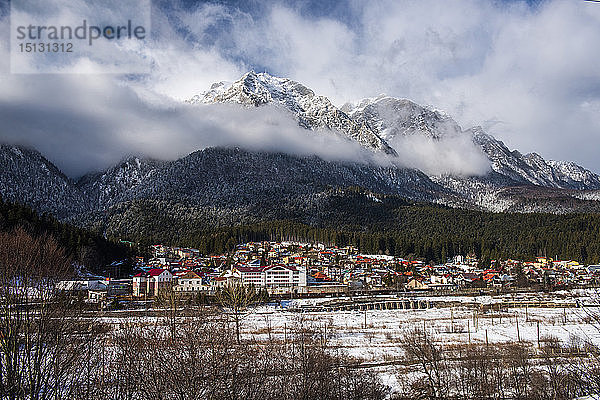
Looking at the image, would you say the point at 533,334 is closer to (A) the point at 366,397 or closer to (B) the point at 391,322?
(B) the point at 391,322

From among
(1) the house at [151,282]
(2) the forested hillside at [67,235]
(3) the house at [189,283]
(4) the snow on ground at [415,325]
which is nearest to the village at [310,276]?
(1) the house at [151,282]

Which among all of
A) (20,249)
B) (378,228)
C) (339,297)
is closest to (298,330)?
(20,249)

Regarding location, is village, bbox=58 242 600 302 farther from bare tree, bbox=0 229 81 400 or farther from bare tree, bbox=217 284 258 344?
bare tree, bbox=0 229 81 400

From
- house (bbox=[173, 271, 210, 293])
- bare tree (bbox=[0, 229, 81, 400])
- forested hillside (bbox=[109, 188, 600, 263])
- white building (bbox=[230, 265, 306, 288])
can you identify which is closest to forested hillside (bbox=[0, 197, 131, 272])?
house (bbox=[173, 271, 210, 293])

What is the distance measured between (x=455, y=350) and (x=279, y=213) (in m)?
155

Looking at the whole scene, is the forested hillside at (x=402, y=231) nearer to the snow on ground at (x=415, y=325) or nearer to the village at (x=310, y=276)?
the village at (x=310, y=276)

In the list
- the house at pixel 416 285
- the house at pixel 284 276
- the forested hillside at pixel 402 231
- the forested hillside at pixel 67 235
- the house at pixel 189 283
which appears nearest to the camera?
the forested hillside at pixel 67 235

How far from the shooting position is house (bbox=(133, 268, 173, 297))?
230ft

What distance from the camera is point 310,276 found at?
89250mm

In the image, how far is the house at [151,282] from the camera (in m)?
70.0

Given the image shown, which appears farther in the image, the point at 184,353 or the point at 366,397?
the point at 366,397

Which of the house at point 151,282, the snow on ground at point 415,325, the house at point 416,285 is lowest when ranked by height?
the house at point 416,285

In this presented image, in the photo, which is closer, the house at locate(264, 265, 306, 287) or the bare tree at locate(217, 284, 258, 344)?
the bare tree at locate(217, 284, 258, 344)

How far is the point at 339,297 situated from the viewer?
234 feet
